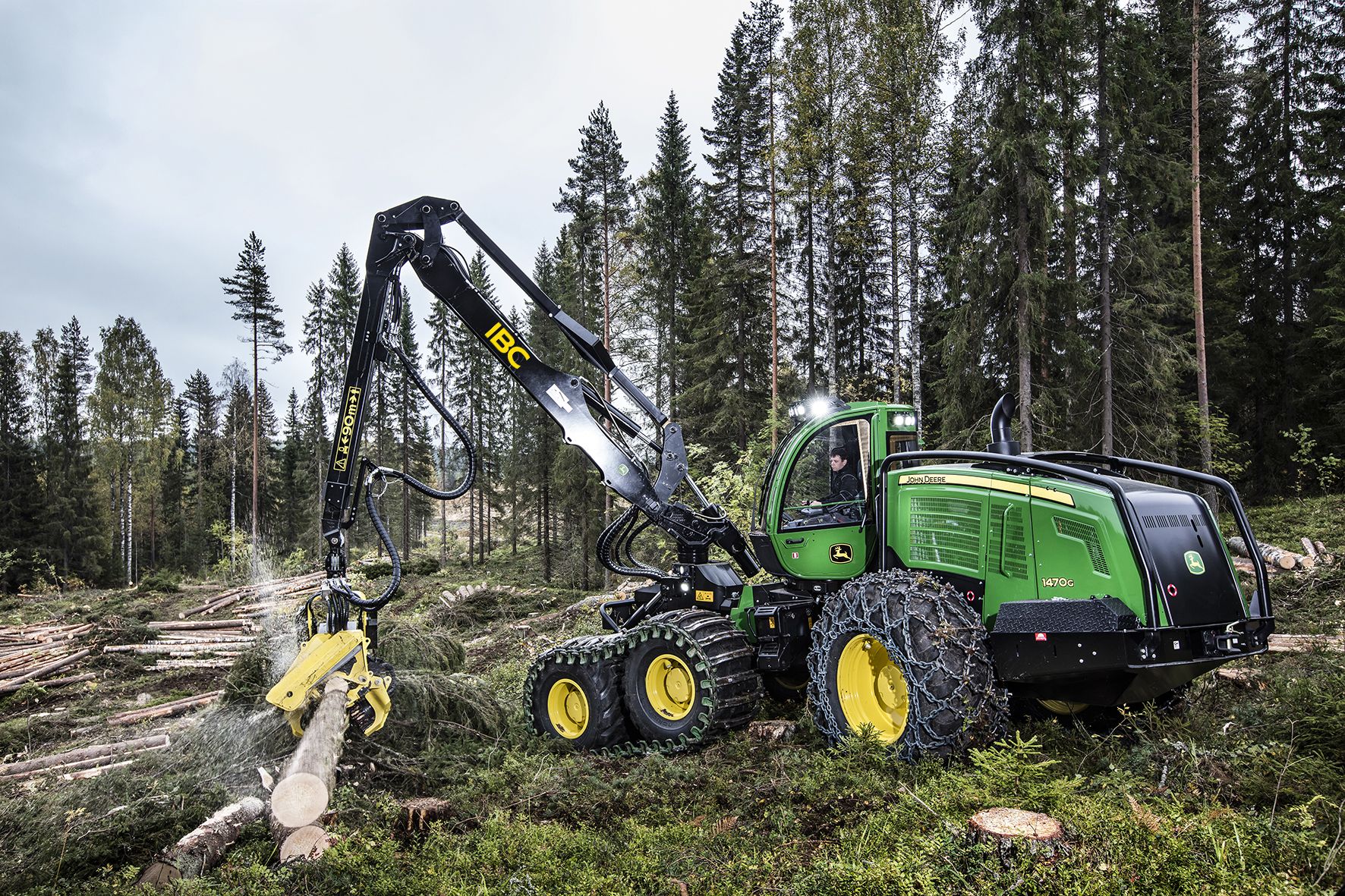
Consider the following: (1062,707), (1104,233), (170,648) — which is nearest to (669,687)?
(1062,707)

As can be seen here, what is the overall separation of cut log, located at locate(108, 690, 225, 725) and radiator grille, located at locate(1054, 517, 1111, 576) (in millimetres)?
10158

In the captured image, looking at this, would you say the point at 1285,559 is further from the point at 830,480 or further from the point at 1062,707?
the point at 830,480

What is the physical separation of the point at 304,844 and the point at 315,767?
79cm

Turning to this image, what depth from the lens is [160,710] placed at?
10656 mm

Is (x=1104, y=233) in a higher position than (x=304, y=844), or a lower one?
higher

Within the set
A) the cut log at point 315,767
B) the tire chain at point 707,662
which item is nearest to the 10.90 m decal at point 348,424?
the cut log at point 315,767

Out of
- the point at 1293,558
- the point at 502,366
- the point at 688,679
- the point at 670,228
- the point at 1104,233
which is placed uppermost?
the point at 670,228

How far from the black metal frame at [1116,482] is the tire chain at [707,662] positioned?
136 centimetres

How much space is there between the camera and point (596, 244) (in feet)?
80.0

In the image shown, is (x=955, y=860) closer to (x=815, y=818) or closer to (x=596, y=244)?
(x=815, y=818)

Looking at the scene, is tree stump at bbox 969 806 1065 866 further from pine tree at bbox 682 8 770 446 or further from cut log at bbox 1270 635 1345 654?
pine tree at bbox 682 8 770 446

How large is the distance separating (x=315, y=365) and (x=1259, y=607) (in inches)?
1576

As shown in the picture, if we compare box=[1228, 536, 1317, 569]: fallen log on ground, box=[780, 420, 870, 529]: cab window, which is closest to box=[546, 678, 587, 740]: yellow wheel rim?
box=[780, 420, 870, 529]: cab window

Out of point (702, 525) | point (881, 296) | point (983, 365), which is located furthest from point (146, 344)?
point (702, 525)
